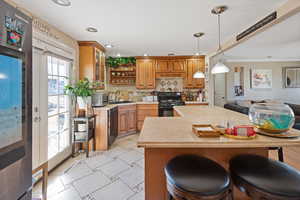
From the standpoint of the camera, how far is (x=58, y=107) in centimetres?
255

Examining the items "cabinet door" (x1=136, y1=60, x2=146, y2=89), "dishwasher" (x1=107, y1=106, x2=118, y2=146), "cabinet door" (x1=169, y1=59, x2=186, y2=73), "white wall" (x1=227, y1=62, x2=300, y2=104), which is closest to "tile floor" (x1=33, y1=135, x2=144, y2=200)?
"dishwasher" (x1=107, y1=106, x2=118, y2=146)

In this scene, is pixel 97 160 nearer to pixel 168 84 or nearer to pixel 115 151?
pixel 115 151

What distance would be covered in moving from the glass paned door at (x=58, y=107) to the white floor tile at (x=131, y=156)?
1.12 m

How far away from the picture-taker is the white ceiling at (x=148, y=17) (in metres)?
1.74

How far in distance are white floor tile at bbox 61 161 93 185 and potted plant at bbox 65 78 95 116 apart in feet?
3.14

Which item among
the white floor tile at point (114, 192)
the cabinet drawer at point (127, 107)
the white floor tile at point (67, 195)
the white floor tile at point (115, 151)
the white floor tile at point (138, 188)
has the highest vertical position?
the cabinet drawer at point (127, 107)

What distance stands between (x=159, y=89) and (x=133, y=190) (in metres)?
3.45

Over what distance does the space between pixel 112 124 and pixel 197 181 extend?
109 inches

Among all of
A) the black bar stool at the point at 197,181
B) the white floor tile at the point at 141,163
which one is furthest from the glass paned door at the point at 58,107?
the black bar stool at the point at 197,181

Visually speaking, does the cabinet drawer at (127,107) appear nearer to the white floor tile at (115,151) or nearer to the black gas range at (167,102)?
the black gas range at (167,102)

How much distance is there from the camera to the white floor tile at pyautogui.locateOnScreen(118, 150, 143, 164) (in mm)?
2605

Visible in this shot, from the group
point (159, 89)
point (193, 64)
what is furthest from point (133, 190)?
point (193, 64)

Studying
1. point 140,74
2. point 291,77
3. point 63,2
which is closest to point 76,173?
point 63,2

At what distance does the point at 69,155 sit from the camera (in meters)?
2.76
